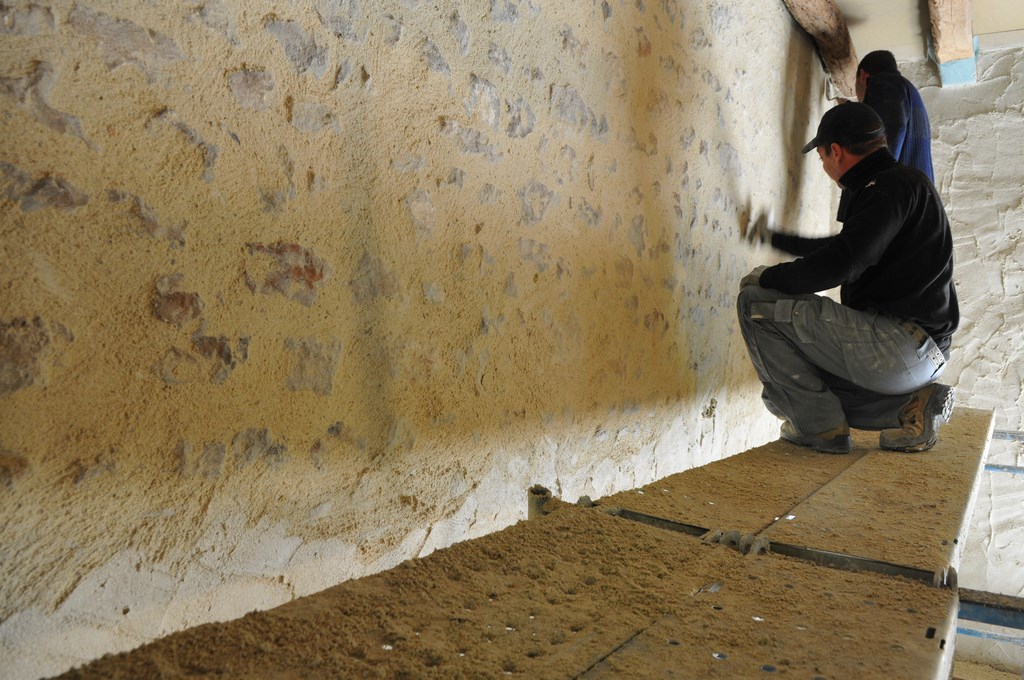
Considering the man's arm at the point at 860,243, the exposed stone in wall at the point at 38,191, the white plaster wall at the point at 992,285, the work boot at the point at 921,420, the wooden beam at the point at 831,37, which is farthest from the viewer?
the white plaster wall at the point at 992,285

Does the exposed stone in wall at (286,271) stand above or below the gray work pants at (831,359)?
above

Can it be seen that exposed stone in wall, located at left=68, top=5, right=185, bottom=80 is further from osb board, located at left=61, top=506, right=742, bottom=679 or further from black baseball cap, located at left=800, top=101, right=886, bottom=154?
black baseball cap, located at left=800, top=101, right=886, bottom=154

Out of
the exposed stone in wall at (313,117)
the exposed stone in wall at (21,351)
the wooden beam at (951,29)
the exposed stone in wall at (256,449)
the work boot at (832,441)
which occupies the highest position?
the wooden beam at (951,29)

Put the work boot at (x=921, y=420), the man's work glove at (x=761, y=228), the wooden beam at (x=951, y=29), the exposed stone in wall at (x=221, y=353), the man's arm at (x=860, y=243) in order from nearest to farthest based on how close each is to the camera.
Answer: the exposed stone in wall at (x=221, y=353)
the man's arm at (x=860, y=243)
the work boot at (x=921, y=420)
the man's work glove at (x=761, y=228)
the wooden beam at (x=951, y=29)

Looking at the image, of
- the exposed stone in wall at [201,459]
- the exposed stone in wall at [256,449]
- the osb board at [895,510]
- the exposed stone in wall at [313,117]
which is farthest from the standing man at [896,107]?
the exposed stone in wall at [201,459]

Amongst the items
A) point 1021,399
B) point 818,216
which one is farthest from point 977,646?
point 818,216

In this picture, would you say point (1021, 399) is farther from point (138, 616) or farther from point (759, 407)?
point (138, 616)

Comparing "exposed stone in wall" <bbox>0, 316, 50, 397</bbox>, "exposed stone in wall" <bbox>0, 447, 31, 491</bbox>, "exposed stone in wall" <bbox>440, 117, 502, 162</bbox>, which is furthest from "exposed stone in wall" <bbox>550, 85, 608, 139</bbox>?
"exposed stone in wall" <bbox>0, 447, 31, 491</bbox>

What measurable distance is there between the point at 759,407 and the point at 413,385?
2.83 metres

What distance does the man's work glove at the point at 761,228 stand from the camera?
12.4 ft

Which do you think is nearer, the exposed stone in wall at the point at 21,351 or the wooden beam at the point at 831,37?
the exposed stone in wall at the point at 21,351

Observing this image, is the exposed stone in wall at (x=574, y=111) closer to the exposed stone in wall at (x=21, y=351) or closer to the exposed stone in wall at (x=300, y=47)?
the exposed stone in wall at (x=300, y=47)

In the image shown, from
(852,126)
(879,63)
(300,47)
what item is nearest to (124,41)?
(300,47)

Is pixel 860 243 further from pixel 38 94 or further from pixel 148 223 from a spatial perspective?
pixel 38 94
